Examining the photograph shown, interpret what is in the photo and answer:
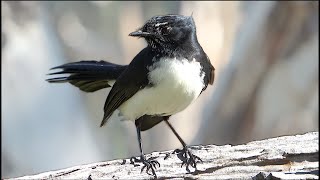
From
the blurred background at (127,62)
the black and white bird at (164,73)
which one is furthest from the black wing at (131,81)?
the blurred background at (127,62)

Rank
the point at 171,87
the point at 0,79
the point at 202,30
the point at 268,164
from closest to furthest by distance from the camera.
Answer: the point at 268,164, the point at 171,87, the point at 202,30, the point at 0,79

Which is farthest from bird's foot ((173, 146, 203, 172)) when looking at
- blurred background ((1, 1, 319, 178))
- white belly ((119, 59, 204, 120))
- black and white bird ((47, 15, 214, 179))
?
blurred background ((1, 1, 319, 178))

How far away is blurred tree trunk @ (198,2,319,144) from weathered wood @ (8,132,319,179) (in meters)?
3.17

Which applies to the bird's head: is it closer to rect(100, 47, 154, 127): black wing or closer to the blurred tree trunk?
rect(100, 47, 154, 127): black wing

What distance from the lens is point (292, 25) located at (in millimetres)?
6504

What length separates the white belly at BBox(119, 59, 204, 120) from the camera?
3455 millimetres

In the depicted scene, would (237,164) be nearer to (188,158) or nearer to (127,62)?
(188,158)

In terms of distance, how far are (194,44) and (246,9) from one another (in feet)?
10.7

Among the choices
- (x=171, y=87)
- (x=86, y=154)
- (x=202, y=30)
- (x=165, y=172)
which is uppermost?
(x=202, y=30)

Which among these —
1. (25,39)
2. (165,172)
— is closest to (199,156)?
(165,172)

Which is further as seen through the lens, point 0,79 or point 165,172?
point 0,79

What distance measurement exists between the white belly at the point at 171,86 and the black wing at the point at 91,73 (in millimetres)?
388

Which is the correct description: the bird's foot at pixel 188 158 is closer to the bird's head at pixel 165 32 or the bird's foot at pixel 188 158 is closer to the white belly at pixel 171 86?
the white belly at pixel 171 86

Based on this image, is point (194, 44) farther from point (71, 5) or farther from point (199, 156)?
point (71, 5)
